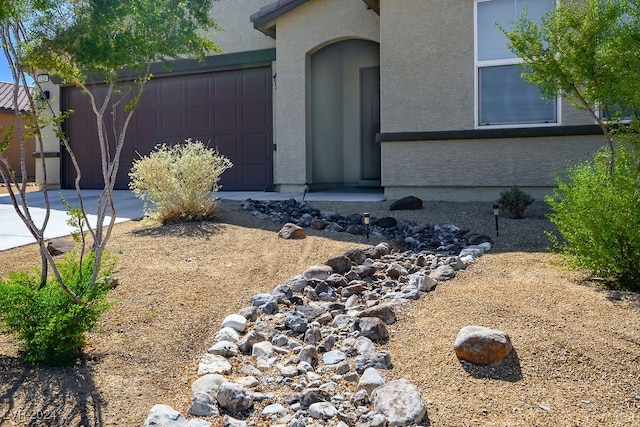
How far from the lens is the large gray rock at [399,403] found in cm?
287

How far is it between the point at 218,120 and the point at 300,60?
248 centimetres

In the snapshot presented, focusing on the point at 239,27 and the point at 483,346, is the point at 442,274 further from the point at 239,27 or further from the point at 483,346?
the point at 239,27

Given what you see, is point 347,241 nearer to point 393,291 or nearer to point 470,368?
point 393,291

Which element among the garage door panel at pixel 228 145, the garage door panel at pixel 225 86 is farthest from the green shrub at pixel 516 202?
the garage door panel at pixel 225 86

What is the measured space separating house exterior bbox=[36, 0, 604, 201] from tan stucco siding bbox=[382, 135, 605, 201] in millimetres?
16

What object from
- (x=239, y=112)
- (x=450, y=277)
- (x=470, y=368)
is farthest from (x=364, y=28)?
(x=470, y=368)

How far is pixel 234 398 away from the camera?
3059mm

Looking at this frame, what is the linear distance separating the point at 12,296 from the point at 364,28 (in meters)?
8.24

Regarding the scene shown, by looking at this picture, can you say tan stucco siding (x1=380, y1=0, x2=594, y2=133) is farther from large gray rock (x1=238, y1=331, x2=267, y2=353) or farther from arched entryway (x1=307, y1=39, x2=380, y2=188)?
large gray rock (x1=238, y1=331, x2=267, y2=353)

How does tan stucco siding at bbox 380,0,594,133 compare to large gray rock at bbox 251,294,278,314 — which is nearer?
large gray rock at bbox 251,294,278,314

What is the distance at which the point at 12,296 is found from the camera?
3.42m

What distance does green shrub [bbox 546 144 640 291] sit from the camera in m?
4.44

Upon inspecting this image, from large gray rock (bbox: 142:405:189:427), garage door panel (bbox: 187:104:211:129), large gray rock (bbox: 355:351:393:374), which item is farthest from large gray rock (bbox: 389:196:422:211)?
large gray rock (bbox: 142:405:189:427)

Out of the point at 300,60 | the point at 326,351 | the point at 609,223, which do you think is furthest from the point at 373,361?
the point at 300,60
